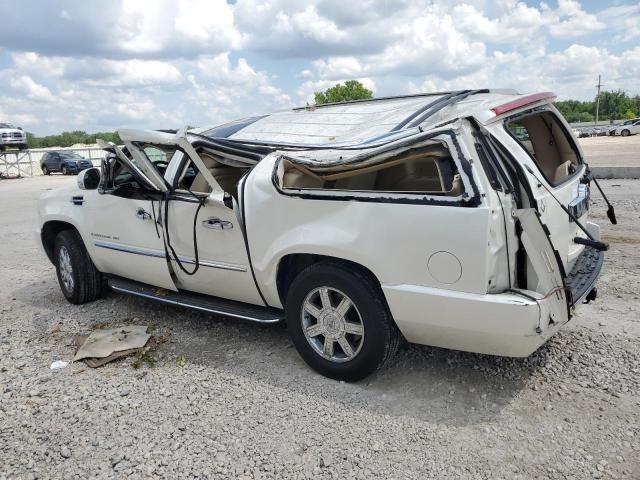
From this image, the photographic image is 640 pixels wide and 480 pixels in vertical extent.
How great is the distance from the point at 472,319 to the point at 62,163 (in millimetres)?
34751

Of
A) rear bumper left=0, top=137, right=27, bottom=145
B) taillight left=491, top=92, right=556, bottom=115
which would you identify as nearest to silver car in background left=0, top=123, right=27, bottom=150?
rear bumper left=0, top=137, right=27, bottom=145

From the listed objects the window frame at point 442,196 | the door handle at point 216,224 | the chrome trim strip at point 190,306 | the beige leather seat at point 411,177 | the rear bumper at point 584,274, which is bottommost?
the chrome trim strip at point 190,306

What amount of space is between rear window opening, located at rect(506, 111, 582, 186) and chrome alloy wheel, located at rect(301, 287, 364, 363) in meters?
1.99

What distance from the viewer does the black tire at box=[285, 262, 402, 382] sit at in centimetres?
348

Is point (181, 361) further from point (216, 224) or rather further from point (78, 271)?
point (78, 271)

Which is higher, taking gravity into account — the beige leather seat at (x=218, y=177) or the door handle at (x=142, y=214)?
the beige leather seat at (x=218, y=177)

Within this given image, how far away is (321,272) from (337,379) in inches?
29.0

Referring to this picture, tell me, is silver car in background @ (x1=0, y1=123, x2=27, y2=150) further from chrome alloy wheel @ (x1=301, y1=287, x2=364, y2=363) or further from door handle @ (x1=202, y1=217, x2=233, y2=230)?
chrome alloy wheel @ (x1=301, y1=287, x2=364, y2=363)

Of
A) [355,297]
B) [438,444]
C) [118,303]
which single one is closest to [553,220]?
[355,297]

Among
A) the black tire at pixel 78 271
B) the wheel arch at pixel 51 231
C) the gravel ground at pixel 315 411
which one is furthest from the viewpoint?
the wheel arch at pixel 51 231

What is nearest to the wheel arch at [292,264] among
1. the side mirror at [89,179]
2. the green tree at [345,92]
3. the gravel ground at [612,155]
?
the side mirror at [89,179]

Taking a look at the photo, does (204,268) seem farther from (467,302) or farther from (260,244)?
(467,302)

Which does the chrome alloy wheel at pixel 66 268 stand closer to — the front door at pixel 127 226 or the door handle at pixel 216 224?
the front door at pixel 127 226

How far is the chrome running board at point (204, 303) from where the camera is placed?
163 inches
